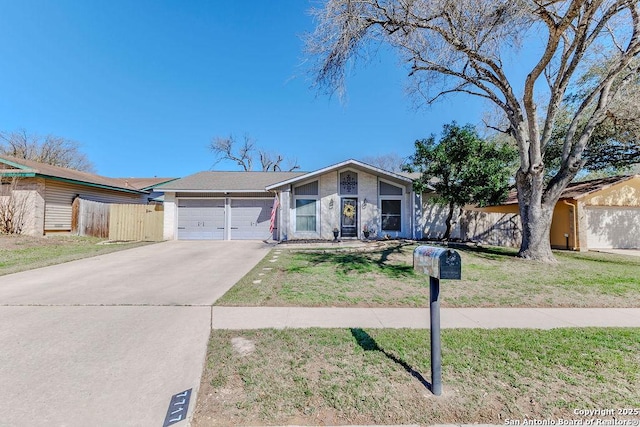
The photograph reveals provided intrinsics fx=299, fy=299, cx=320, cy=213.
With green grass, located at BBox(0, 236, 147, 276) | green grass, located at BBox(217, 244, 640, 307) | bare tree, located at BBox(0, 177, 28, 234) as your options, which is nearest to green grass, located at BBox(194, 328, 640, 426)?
green grass, located at BBox(217, 244, 640, 307)

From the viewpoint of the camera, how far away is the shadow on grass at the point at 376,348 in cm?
285

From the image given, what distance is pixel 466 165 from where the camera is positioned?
12359mm

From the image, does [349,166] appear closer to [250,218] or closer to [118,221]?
[250,218]

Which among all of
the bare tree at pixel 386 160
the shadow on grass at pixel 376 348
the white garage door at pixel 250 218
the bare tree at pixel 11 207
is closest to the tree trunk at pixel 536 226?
the shadow on grass at pixel 376 348

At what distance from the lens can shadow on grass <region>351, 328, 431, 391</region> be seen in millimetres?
2854

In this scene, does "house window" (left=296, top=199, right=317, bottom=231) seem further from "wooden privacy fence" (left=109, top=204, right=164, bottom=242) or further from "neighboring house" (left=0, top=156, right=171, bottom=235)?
"neighboring house" (left=0, top=156, right=171, bottom=235)

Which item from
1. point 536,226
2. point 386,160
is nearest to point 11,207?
point 536,226

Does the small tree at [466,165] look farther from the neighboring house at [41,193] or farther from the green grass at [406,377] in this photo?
the neighboring house at [41,193]

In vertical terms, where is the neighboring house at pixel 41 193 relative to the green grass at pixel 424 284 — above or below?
above

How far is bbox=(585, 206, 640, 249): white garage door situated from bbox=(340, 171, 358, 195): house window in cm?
1163

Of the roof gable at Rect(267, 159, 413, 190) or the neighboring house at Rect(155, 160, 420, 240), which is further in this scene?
the neighboring house at Rect(155, 160, 420, 240)

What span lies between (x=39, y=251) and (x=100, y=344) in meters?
10.8

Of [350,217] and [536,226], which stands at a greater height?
[350,217]

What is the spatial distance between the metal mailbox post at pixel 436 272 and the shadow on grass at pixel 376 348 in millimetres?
188
